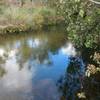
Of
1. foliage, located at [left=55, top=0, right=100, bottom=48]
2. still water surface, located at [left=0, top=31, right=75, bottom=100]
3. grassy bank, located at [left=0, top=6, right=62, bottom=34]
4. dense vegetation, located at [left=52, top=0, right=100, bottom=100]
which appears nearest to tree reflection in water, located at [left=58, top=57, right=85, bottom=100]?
still water surface, located at [left=0, top=31, right=75, bottom=100]

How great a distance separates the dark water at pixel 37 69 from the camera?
62.2ft

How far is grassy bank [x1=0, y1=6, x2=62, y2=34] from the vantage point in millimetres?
38812

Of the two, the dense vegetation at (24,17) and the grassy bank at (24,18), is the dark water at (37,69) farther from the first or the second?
the dense vegetation at (24,17)

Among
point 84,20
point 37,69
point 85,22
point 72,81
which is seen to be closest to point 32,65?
point 37,69

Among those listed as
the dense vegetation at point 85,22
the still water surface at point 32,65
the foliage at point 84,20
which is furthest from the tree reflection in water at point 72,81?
the foliage at point 84,20

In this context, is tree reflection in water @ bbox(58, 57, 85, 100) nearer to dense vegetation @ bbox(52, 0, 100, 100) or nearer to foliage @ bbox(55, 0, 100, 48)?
dense vegetation @ bbox(52, 0, 100, 100)

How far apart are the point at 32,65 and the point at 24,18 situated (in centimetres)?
1638

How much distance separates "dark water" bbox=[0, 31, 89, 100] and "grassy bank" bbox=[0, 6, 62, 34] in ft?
10.4

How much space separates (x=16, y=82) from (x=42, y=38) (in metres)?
14.8

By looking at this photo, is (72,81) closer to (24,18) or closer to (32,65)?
(32,65)

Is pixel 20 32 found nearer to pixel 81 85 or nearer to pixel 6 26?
pixel 6 26

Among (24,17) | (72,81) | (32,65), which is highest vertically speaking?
(72,81)

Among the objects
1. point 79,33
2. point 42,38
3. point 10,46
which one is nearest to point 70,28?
point 79,33

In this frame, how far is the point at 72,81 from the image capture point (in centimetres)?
2069
